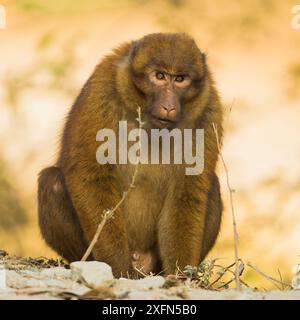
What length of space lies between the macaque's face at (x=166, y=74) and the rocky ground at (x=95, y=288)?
1769 millimetres

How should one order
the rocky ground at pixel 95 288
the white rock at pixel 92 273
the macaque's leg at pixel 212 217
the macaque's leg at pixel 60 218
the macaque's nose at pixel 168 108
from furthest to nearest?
the macaque's leg at pixel 212 217 < the macaque's leg at pixel 60 218 < the macaque's nose at pixel 168 108 < the white rock at pixel 92 273 < the rocky ground at pixel 95 288

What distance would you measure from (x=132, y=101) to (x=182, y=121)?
0.57m

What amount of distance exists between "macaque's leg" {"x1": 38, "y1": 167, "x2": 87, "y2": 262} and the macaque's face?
130cm

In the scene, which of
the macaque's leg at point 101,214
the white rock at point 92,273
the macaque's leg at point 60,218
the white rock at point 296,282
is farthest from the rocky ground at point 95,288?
the macaque's leg at point 60,218

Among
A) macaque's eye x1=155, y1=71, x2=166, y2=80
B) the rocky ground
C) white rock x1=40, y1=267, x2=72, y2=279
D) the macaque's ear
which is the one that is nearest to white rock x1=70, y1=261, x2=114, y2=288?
the rocky ground

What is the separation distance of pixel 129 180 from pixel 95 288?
260cm

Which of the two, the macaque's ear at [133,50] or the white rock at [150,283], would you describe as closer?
the white rock at [150,283]

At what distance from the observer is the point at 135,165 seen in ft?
30.8

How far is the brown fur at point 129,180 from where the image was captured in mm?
9156

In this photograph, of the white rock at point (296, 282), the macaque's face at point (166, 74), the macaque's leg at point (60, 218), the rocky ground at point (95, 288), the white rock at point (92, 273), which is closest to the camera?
the rocky ground at point (95, 288)

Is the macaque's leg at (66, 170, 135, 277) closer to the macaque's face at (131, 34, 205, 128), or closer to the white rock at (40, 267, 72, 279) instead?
the macaque's face at (131, 34, 205, 128)

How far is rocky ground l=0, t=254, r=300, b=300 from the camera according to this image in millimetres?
6934

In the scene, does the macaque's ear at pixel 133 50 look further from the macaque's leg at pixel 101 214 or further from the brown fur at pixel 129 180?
the macaque's leg at pixel 101 214
